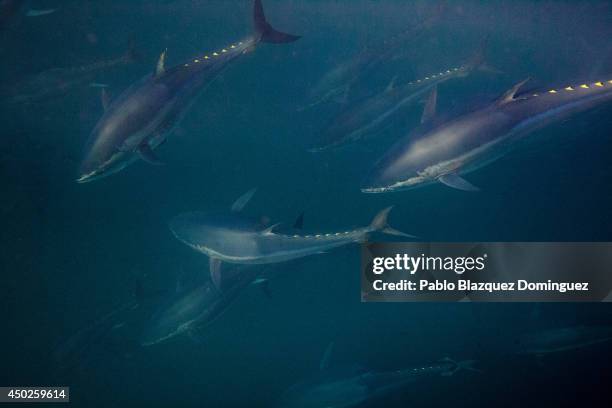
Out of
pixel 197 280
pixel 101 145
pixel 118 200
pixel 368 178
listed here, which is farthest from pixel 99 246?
pixel 368 178

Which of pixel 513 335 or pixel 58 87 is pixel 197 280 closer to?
pixel 58 87

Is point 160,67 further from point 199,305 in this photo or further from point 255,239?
point 199,305

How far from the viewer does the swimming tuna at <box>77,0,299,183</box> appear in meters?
4.59

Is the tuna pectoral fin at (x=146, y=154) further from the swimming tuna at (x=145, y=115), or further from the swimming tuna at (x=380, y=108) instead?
the swimming tuna at (x=380, y=108)

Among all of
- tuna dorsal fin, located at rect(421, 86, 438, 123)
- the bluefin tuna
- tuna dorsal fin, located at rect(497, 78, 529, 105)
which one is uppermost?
tuna dorsal fin, located at rect(421, 86, 438, 123)

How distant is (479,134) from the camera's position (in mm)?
4609

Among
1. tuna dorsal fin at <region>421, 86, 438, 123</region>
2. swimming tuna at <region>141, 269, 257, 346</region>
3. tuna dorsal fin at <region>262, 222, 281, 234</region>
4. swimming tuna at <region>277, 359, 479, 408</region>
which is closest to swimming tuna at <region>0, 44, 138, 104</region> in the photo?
swimming tuna at <region>141, 269, 257, 346</region>

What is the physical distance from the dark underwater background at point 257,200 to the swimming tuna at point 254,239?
100 inches

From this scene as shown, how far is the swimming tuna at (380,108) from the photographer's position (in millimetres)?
6113

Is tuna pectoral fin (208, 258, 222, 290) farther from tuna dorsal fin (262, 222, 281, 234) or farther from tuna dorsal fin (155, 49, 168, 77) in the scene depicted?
tuna dorsal fin (155, 49, 168, 77)

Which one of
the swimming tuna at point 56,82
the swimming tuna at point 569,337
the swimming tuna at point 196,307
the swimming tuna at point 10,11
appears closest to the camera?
the swimming tuna at point 10,11

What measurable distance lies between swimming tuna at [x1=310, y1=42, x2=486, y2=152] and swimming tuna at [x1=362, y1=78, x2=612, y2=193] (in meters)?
1.36

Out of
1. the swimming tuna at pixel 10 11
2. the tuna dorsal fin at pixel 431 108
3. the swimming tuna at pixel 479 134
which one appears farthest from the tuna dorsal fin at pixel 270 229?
the swimming tuna at pixel 10 11

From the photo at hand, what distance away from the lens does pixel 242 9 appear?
1083 cm
